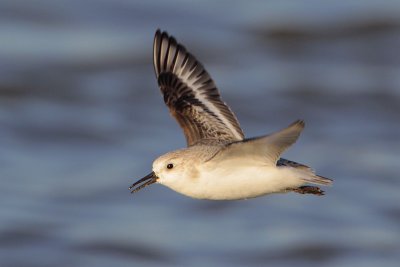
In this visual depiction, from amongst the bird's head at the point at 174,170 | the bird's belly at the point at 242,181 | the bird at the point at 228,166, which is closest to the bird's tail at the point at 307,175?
the bird at the point at 228,166

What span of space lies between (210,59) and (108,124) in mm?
3808

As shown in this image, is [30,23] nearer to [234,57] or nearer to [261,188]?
[234,57]

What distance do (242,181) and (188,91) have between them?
6.73 feet

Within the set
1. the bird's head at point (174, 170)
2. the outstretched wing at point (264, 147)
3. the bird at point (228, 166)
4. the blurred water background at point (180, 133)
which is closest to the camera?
the outstretched wing at point (264, 147)

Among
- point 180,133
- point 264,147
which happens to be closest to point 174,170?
point 264,147

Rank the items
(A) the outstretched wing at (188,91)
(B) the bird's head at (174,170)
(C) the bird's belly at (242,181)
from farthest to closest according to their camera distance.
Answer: (A) the outstretched wing at (188,91), (B) the bird's head at (174,170), (C) the bird's belly at (242,181)

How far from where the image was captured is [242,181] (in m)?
8.93

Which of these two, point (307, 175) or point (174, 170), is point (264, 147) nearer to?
point (307, 175)

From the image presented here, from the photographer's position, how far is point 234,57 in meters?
27.5

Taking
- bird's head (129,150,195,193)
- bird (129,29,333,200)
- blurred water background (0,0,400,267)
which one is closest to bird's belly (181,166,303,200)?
bird (129,29,333,200)

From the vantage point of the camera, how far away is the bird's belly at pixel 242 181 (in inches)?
351

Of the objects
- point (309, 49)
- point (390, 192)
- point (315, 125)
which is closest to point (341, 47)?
point (309, 49)

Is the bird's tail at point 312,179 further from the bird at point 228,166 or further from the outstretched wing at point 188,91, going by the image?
the outstretched wing at point 188,91

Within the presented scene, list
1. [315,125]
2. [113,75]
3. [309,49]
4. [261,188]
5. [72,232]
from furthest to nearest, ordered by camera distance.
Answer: [309,49]
[113,75]
[315,125]
[72,232]
[261,188]
